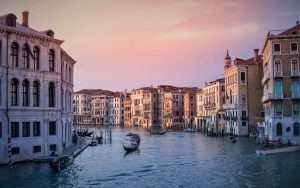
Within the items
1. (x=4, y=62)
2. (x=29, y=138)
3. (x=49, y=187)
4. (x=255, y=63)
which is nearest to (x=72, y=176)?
(x=49, y=187)

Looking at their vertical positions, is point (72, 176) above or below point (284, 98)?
below

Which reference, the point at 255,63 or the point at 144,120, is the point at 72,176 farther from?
the point at 144,120

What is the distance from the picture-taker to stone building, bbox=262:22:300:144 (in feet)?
109

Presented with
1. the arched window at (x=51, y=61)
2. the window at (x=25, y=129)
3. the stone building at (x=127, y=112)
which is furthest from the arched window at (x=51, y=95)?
the stone building at (x=127, y=112)

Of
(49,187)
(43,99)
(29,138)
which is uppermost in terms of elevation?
(43,99)

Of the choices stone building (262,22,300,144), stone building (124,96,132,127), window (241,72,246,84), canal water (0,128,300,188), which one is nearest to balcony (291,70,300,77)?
stone building (262,22,300,144)

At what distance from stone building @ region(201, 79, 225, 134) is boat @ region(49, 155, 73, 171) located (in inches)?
1345

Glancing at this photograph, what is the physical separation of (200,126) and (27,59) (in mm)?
50082

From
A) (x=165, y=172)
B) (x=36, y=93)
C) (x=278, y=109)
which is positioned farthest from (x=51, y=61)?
(x=278, y=109)

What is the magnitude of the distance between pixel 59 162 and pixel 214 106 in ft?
139

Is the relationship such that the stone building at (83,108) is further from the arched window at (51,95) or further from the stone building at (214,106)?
the arched window at (51,95)

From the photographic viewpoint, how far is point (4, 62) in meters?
22.1

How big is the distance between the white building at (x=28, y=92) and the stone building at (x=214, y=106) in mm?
32873

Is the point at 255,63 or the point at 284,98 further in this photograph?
the point at 255,63
